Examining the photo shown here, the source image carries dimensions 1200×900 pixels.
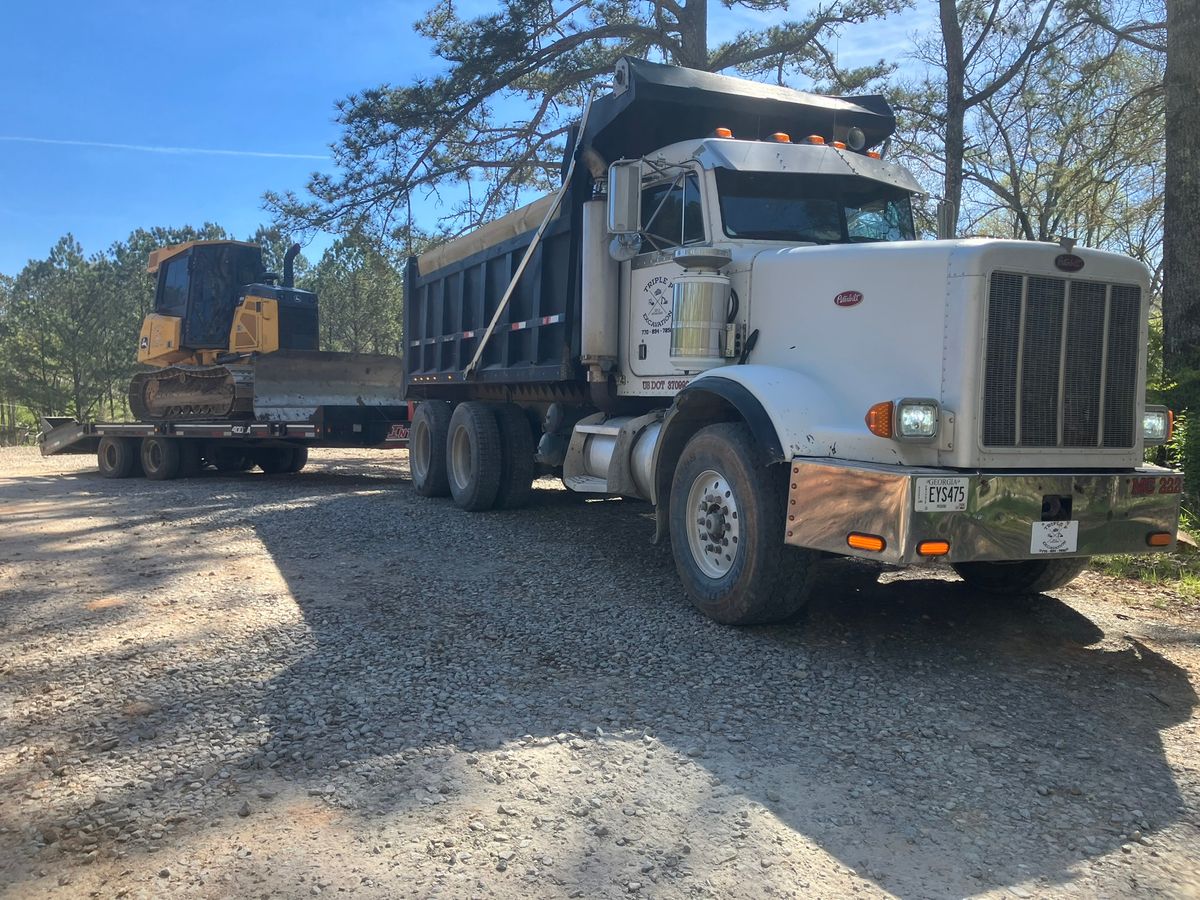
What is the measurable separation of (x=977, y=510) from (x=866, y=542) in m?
0.53

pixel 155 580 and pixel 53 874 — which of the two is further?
pixel 155 580

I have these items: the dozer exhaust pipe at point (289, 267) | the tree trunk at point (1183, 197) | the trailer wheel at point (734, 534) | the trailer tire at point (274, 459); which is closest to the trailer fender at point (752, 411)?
the trailer wheel at point (734, 534)

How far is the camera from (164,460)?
1485 cm

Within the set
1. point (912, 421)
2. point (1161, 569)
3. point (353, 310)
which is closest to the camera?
point (912, 421)

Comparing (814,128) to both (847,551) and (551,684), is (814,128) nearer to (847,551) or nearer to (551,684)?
(847,551)

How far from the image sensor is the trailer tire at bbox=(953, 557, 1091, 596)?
571 centimetres

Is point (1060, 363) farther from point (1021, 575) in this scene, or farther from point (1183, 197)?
point (1183, 197)

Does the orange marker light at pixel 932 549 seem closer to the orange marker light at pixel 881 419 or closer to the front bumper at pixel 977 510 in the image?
the front bumper at pixel 977 510

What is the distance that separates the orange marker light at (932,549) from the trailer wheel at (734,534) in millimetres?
869

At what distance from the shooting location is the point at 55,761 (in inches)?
139

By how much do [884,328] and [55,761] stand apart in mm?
4236

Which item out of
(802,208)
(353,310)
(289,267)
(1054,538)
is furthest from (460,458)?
(353,310)

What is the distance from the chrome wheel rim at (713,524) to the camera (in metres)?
5.48

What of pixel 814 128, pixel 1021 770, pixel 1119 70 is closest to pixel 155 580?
pixel 1021 770
